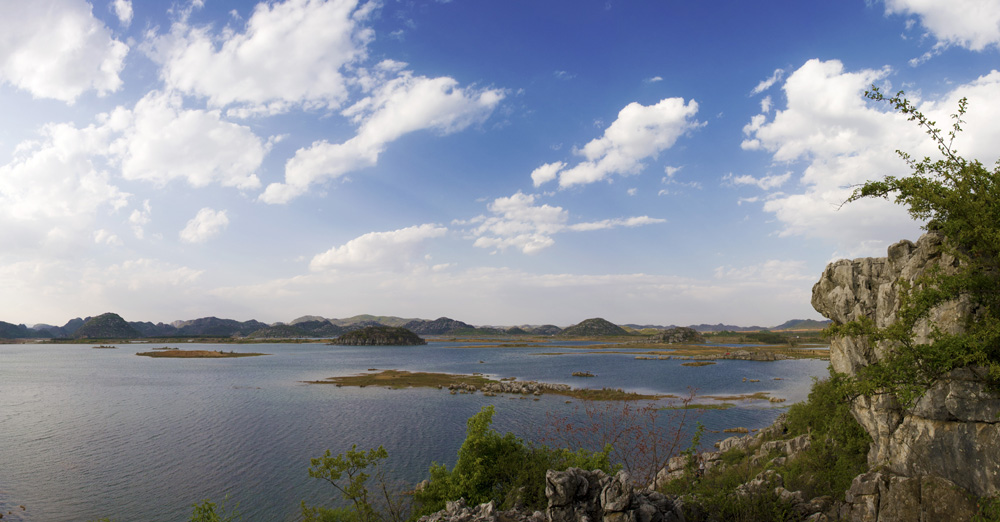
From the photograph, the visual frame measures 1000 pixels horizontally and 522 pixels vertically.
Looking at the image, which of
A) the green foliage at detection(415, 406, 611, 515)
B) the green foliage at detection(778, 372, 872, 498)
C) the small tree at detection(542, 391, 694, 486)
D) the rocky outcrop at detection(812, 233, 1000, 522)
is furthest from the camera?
the small tree at detection(542, 391, 694, 486)

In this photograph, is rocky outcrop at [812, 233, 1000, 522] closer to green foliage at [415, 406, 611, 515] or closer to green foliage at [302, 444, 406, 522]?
green foliage at [415, 406, 611, 515]

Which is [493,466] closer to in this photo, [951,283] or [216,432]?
[951,283]

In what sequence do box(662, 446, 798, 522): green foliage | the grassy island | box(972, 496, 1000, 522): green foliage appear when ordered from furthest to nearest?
the grassy island < box(662, 446, 798, 522): green foliage < box(972, 496, 1000, 522): green foliage

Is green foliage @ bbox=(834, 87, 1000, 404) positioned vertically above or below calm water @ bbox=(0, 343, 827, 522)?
above

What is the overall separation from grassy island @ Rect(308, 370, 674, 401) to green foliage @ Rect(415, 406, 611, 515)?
137 ft

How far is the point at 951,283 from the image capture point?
14.8m

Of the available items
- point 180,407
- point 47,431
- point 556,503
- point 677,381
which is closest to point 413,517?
point 556,503

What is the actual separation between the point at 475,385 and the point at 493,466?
190ft

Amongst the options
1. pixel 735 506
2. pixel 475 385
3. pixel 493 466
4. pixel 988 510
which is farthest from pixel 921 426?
pixel 475 385

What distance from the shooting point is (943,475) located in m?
15.5

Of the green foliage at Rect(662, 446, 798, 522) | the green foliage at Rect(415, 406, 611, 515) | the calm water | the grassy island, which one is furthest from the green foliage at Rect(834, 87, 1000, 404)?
the grassy island

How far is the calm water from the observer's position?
3136 cm

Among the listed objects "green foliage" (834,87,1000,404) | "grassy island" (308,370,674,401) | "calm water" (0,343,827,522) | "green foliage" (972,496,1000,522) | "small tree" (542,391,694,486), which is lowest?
"grassy island" (308,370,674,401)

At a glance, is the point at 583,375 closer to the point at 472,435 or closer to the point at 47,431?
the point at 472,435
